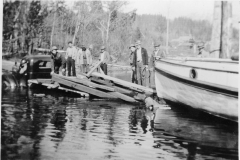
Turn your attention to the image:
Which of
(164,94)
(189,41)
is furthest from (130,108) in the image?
(189,41)

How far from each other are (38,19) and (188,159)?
7.51 feet

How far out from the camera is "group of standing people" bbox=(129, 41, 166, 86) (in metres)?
4.06

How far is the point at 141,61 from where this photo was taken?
4227 mm

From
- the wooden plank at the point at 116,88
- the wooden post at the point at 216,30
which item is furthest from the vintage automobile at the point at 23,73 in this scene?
the wooden post at the point at 216,30

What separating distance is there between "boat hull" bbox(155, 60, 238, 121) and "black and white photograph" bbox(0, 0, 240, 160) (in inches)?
0.5

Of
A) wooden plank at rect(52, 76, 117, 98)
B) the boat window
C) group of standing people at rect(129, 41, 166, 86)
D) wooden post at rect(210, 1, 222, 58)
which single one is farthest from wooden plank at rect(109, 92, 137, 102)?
wooden post at rect(210, 1, 222, 58)

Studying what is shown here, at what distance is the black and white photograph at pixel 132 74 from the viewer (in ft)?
10.6

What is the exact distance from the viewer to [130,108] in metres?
4.62

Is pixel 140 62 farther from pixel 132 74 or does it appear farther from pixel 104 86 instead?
pixel 104 86

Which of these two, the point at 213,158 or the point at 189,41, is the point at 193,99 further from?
the point at 213,158

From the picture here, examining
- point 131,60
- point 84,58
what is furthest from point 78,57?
point 131,60

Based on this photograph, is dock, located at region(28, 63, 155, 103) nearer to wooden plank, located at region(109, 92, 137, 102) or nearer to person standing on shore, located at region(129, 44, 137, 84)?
wooden plank, located at region(109, 92, 137, 102)

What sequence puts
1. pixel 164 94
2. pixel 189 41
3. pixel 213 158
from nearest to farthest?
1. pixel 213 158
2. pixel 189 41
3. pixel 164 94

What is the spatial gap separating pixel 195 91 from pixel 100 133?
129 centimetres
